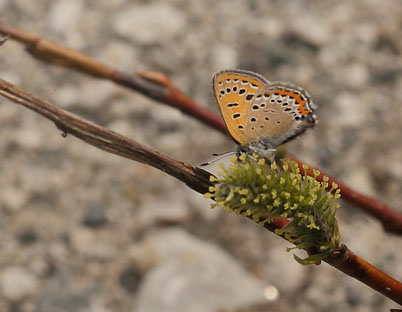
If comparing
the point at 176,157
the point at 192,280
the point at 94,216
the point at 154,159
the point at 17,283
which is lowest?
the point at 154,159

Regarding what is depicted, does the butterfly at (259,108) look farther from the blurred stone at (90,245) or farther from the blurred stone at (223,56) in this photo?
the blurred stone at (223,56)

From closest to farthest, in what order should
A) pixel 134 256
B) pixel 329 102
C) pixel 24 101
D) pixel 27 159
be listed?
pixel 24 101 < pixel 134 256 < pixel 27 159 < pixel 329 102

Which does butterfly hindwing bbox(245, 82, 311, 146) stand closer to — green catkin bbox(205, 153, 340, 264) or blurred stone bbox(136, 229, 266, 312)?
green catkin bbox(205, 153, 340, 264)

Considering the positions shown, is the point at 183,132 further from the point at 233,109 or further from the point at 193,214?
the point at 233,109

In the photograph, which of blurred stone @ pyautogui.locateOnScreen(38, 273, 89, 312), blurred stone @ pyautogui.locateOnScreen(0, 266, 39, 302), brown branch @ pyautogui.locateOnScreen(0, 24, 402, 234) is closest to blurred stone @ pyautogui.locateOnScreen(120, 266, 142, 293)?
blurred stone @ pyautogui.locateOnScreen(38, 273, 89, 312)

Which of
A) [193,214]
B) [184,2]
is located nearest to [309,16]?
[184,2]

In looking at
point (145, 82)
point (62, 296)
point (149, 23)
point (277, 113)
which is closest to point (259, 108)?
point (277, 113)

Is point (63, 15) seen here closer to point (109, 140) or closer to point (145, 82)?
point (145, 82)
